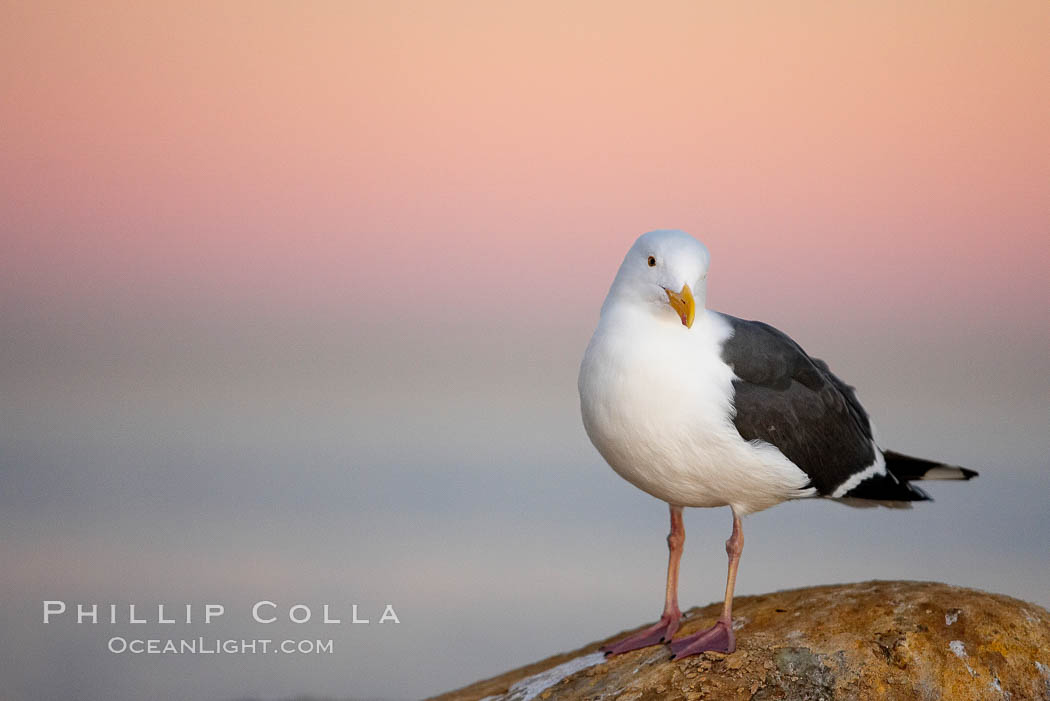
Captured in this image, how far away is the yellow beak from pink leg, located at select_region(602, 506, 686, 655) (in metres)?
1.74

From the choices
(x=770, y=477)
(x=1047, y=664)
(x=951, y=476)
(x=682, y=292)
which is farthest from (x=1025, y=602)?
(x=682, y=292)

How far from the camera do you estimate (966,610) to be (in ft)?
22.4

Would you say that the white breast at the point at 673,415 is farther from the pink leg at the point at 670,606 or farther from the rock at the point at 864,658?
the rock at the point at 864,658

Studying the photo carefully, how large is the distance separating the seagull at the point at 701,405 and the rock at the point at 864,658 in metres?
0.23

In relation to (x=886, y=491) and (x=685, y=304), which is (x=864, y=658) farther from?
(x=685, y=304)

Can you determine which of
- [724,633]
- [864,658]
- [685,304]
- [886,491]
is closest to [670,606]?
[724,633]

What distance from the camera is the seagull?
21.1 ft

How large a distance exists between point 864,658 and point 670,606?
1384 millimetres

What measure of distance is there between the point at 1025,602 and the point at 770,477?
1.96m

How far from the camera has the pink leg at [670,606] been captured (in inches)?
289

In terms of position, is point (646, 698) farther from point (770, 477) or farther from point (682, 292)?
point (682, 292)

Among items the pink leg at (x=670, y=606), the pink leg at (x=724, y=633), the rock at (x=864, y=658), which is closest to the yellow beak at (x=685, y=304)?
the pink leg at (x=724, y=633)

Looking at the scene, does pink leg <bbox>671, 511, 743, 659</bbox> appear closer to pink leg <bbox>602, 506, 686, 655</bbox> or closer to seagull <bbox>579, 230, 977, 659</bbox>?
seagull <bbox>579, 230, 977, 659</bbox>

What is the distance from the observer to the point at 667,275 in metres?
6.43
